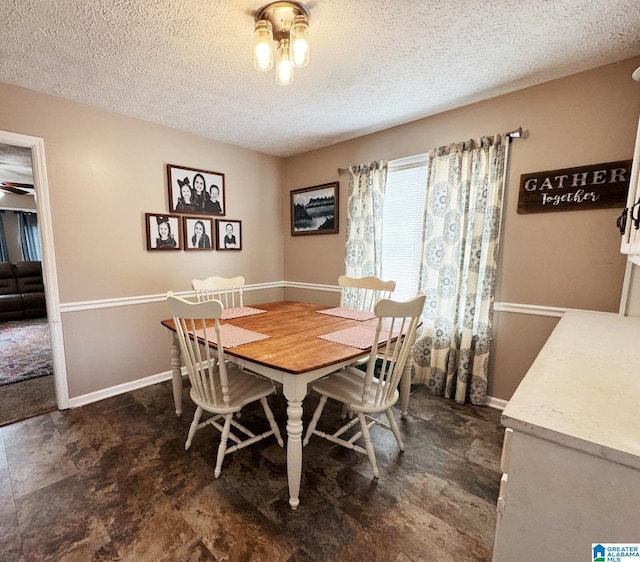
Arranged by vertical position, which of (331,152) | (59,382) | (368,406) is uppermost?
(331,152)

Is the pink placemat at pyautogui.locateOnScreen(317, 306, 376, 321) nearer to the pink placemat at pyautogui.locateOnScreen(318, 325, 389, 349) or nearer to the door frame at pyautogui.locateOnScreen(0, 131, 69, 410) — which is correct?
the pink placemat at pyautogui.locateOnScreen(318, 325, 389, 349)

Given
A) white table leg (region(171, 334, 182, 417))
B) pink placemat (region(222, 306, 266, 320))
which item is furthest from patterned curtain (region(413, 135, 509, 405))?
white table leg (region(171, 334, 182, 417))

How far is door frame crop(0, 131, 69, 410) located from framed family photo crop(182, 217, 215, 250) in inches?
40.4

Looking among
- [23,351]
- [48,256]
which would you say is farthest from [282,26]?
[23,351]

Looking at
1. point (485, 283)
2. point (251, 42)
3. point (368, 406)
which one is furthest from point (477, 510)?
point (251, 42)

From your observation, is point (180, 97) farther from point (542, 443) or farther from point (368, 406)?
point (542, 443)

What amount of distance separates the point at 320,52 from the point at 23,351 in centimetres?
445

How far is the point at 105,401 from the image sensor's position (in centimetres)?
247

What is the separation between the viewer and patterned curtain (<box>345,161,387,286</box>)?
2.91m

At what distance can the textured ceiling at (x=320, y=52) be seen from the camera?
1396mm

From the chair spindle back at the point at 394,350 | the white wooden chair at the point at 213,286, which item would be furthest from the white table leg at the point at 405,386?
the white wooden chair at the point at 213,286

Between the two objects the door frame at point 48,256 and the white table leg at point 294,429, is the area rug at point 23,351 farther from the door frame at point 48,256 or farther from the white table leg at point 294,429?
the white table leg at point 294,429

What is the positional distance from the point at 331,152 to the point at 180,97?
1.61 m

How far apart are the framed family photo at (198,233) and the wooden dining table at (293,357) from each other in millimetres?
1307
